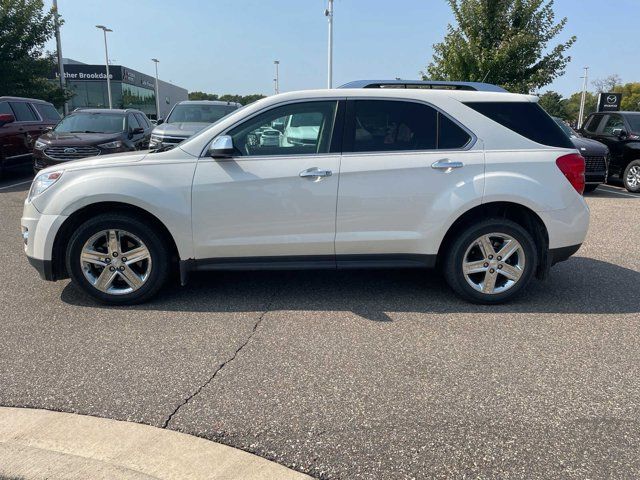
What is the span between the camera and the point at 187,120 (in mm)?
12375

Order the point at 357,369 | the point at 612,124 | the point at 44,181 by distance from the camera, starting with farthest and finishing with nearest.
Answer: the point at 612,124 → the point at 44,181 → the point at 357,369

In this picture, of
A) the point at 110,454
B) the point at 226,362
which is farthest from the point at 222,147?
the point at 110,454

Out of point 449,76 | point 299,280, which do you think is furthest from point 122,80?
point 299,280

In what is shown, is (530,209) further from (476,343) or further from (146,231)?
(146,231)

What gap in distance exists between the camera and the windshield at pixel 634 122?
12.0 m

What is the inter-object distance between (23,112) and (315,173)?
11.2 m

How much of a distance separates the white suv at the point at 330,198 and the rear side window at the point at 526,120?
0.01 meters

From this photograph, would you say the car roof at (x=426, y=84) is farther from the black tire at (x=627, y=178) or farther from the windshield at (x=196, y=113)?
the black tire at (x=627, y=178)

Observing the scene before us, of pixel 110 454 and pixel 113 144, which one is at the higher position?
pixel 113 144

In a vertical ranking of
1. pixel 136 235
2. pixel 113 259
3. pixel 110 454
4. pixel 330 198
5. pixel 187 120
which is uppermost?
pixel 187 120

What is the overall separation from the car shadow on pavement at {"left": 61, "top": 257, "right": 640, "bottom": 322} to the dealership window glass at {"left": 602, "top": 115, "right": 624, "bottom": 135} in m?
8.22

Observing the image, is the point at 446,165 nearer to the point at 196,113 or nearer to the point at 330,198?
the point at 330,198

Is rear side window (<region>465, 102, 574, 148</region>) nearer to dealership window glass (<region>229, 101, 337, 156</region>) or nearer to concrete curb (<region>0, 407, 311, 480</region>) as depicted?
dealership window glass (<region>229, 101, 337, 156</region>)

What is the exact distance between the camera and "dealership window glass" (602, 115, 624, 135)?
12315mm
